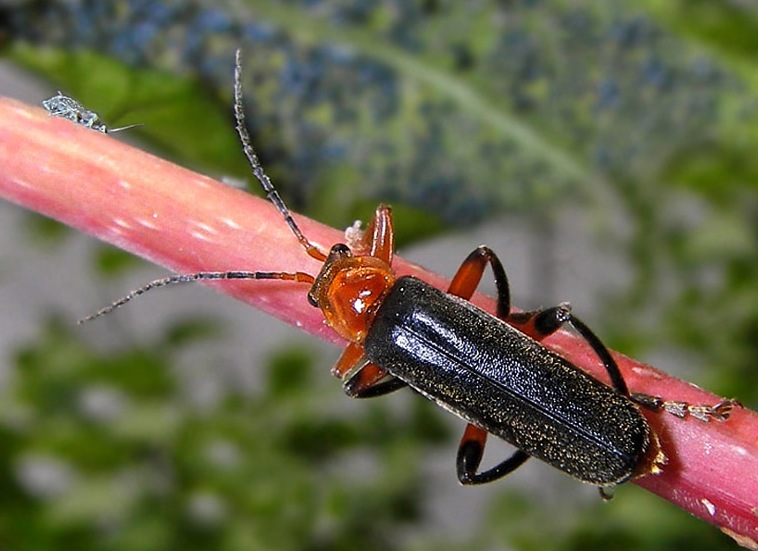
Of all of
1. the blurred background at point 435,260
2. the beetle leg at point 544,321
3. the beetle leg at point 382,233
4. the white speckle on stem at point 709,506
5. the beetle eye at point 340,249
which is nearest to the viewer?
the white speckle on stem at point 709,506

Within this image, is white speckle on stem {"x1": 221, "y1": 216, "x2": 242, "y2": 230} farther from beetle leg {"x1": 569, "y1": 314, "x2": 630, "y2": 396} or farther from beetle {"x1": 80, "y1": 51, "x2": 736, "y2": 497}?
beetle leg {"x1": 569, "y1": 314, "x2": 630, "y2": 396}

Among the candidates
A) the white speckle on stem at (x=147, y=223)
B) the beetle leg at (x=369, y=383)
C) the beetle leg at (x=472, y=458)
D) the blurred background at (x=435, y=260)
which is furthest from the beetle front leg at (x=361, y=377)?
the white speckle on stem at (x=147, y=223)

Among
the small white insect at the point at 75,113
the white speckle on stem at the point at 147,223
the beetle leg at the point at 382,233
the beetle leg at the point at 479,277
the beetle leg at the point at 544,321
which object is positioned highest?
the small white insect at the point at 75,113

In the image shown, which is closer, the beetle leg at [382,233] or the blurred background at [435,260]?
the beetle leg at [382,233]

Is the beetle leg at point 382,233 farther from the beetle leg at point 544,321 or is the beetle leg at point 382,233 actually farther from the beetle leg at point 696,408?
the beetle leg at point 696,408

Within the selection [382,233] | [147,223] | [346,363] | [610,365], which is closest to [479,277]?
[382,233]

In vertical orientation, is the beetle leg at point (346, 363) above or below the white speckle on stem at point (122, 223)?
below

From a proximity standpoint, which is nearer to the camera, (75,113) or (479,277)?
(75,113)

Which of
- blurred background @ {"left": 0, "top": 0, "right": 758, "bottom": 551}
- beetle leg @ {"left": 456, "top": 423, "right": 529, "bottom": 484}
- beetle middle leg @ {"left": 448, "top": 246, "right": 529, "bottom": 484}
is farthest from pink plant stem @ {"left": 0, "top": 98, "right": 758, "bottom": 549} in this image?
blurred background @ {"left": 0, "top": 0, "right": 758, "bottom": 551}

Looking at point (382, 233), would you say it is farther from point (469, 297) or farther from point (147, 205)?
point (147, 205)
